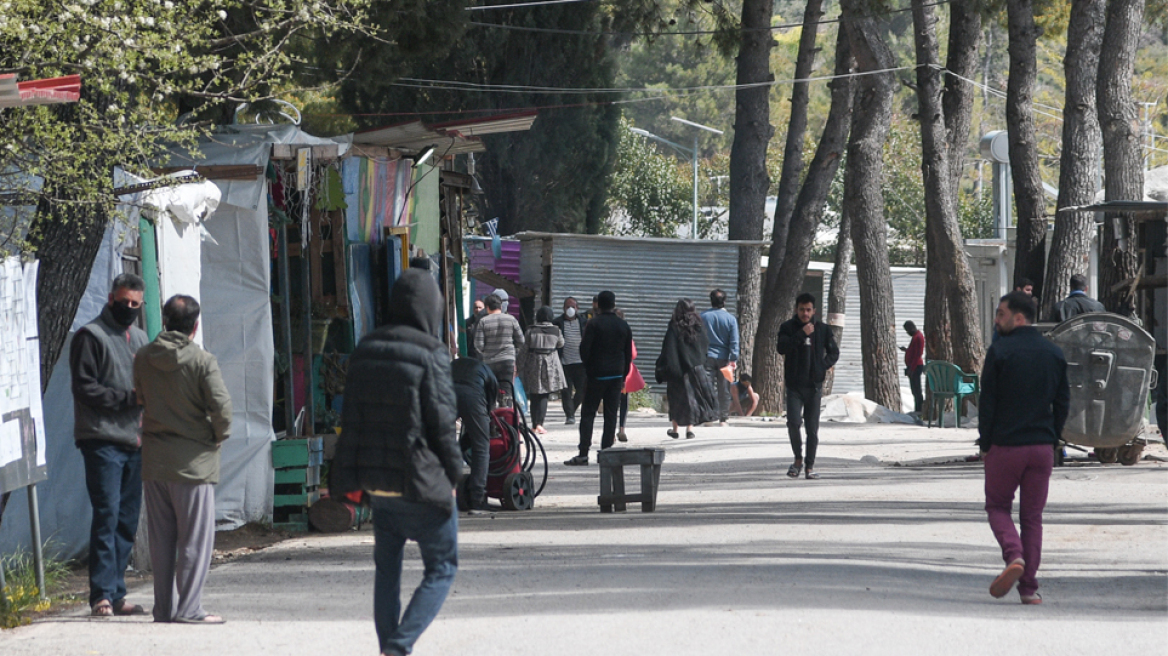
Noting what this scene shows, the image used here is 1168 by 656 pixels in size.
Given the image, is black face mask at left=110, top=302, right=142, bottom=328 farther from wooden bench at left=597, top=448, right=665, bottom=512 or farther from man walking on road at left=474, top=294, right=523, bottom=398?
man walking on road at left=474, top=294, right=523, bottom=398

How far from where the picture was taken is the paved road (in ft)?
21.1

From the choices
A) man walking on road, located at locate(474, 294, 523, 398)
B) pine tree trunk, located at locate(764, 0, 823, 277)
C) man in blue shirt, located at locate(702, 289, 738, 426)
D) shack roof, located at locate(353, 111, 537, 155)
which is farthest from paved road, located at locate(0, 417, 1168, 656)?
pine tree trunk, located at locate(764, 0, 823, 277)

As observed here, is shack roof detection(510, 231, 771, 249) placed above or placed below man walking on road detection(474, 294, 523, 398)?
above

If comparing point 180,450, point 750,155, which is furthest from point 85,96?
point 750,155

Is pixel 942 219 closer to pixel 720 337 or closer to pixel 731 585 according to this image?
pixel 720 337

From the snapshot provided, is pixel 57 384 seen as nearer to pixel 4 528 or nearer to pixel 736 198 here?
pixel 4 528

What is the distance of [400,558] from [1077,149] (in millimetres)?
13867

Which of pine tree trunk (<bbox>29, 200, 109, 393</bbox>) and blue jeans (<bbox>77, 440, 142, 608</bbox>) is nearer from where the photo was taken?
blue jeans (<bbox>77, 440, 142, 608</bbox>)

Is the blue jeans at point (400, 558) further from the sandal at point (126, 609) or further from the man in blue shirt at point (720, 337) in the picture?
the man in blue shirt at point (720, 337)

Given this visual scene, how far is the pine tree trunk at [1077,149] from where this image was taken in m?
17.3

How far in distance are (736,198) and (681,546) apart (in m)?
17.7

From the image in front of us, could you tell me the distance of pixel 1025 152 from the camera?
18.6 metres

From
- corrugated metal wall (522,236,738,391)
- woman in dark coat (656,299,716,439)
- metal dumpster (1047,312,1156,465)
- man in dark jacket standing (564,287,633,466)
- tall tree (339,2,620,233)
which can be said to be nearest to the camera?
metal dumpster (1047,312,1156,465)

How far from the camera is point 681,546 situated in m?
9.11
